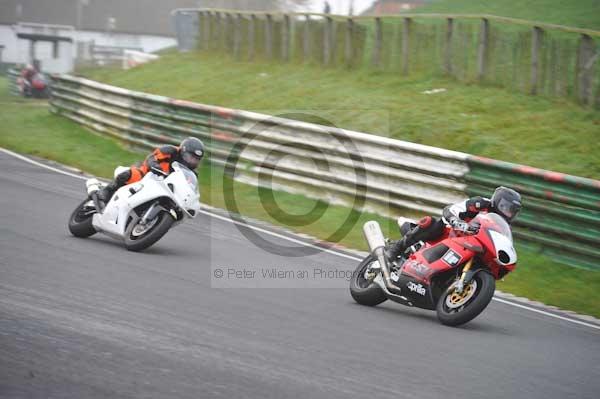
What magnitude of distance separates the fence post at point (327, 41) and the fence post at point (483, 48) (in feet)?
17.4

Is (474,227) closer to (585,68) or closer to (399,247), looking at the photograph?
(399,247)

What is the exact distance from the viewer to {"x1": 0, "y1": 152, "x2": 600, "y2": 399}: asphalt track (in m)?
5.18

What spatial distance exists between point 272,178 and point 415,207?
3152mm

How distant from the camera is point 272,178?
49.8 ft

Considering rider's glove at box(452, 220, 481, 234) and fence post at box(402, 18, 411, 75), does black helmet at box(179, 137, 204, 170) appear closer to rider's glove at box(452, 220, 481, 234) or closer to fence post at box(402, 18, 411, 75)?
rider's glove at box(452, 220, 481, 234)

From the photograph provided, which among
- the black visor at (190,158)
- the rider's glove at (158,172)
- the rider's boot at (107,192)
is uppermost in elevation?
the black visor at (190,158)

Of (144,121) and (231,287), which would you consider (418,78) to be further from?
(231,287)

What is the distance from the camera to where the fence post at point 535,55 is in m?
16.2

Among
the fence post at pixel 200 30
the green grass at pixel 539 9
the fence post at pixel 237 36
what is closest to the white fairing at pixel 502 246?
the green grass at pixel 539 9

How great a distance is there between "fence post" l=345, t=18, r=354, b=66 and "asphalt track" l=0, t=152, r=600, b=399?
1198 cm

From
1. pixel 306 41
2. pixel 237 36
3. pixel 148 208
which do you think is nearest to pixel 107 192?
pixel 148 208

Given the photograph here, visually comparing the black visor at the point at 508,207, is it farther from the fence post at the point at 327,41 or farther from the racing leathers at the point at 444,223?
the fence post at the point at 327,41

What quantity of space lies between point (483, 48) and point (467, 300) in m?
10.6

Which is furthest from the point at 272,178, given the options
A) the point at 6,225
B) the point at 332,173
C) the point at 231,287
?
the point at 231,287
